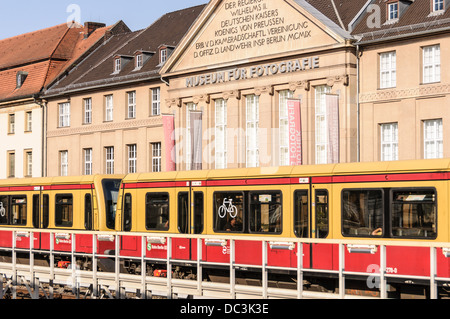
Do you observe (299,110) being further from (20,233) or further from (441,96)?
(20,233)

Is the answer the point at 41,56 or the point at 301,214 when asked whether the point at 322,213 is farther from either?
the point at 41,56

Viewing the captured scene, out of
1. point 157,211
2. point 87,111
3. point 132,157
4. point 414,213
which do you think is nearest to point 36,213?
point 157,211

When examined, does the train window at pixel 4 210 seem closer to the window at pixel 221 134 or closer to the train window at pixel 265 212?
the train window at pixel 265 212

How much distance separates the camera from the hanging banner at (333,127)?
140ft

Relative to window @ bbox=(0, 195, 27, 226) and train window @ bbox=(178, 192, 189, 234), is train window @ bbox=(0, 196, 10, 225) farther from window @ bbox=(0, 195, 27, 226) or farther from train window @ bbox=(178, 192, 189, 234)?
train window @ bbox=(178, 192, 189, 234)

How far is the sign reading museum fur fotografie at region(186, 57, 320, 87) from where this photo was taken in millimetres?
45625

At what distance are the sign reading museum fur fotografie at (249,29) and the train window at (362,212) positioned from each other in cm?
2337

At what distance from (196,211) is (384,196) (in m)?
7.07

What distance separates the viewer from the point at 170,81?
54.2 meters

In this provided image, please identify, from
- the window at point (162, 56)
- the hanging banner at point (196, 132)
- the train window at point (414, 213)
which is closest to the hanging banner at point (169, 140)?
the hanging banner at point (196, 132)

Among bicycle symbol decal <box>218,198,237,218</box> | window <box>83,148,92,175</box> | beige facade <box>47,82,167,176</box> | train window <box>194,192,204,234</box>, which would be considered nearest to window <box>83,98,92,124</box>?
beige facade <box>47,82,167,176</box>

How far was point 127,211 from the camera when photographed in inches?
1175

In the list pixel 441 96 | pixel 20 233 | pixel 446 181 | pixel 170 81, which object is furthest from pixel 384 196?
pixel 170 81

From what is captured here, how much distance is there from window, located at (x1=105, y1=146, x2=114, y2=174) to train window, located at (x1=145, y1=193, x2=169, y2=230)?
2982cm
